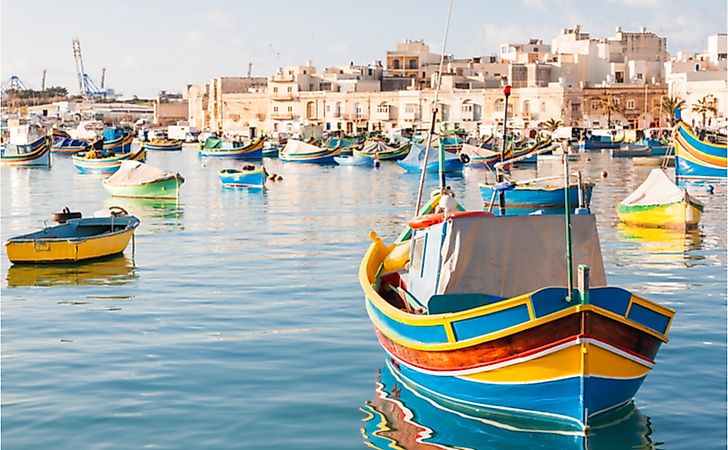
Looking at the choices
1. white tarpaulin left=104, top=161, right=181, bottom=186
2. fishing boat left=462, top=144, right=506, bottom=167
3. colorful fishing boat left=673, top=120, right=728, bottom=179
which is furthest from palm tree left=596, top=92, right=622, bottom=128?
white tarpaulin left=104, top=161, right=181, bottom=186

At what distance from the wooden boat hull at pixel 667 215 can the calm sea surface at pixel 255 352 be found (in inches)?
26.2

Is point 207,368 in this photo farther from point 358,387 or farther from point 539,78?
point 539,78

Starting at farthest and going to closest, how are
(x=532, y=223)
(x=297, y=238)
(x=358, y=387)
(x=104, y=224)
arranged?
(x=297, y=238), (x=104, y=224), (x=358, y=387), (x=532, y=223)

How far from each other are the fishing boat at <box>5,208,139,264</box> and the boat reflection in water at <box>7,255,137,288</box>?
0.48ft

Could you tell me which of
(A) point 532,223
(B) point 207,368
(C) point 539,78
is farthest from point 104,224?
(C) point 539,78

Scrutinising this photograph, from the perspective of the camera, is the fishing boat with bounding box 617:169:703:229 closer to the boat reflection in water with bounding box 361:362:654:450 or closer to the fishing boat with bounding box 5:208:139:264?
the fishing boat with bounding box 5:208:139:264

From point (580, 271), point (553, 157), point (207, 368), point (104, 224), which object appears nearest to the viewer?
point (580, 271)

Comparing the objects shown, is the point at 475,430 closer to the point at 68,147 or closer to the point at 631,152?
the point at 631,152

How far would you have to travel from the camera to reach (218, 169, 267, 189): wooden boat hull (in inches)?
1852

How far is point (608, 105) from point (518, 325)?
98049 millimetres

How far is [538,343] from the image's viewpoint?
34.0 feet

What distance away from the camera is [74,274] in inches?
842

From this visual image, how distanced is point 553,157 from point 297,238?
54.7 meters

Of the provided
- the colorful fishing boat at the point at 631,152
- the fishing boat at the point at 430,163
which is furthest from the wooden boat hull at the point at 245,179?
the colorful fishing boat at the point at 631,152
